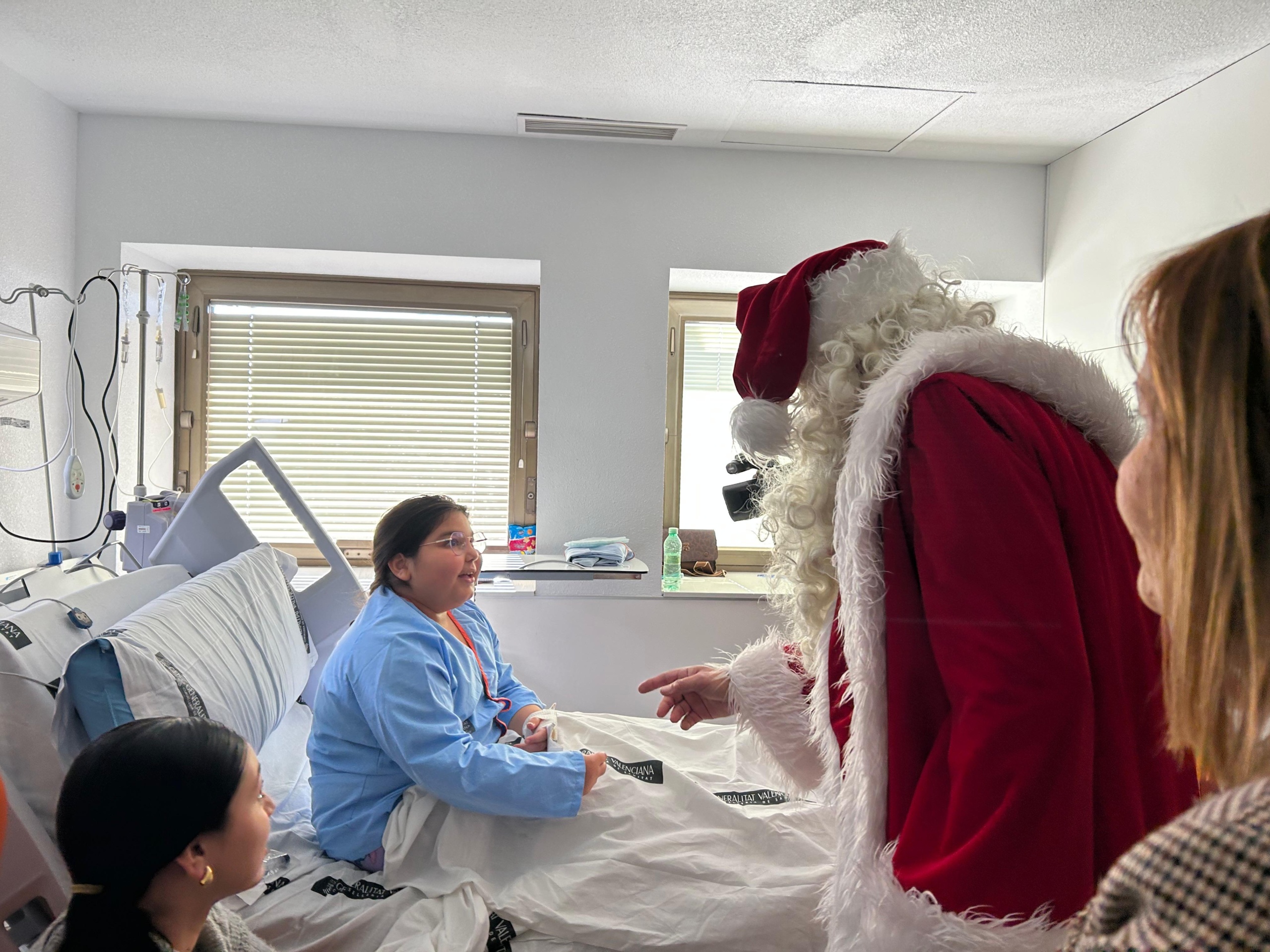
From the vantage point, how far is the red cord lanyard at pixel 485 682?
5.85 ft

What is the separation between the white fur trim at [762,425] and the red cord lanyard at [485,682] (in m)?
0.88

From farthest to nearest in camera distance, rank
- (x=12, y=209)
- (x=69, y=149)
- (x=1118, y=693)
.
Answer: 1. (x=69, y=149)
2. (x=12, y=209)
3. (x=1118, y=693)

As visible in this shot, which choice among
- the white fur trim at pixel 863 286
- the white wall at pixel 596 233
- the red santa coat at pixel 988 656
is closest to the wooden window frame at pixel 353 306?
the white wall at pixel 596 233

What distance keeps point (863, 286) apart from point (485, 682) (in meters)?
1.19

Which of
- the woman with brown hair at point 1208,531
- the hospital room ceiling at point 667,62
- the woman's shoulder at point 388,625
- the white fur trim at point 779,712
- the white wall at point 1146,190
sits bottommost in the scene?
the white fur trim at point 779,712

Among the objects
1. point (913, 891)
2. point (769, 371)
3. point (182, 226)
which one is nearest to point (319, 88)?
point (182, 226)

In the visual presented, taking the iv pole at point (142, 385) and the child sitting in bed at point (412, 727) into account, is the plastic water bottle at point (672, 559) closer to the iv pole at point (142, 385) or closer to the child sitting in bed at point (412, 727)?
the child sitting in bed at point (412, 727)

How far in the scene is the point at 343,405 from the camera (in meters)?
3.29

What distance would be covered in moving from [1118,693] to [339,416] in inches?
121

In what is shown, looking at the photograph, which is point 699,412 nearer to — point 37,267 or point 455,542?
point 455,542

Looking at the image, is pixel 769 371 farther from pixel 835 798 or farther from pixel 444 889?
pixel 444 889

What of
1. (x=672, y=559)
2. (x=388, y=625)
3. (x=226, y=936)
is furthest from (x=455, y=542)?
(x=672, y=559)

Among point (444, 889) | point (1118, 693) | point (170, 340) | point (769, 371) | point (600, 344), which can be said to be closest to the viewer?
point (1118, 693)

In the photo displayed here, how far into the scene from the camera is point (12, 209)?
2426 millimetres
